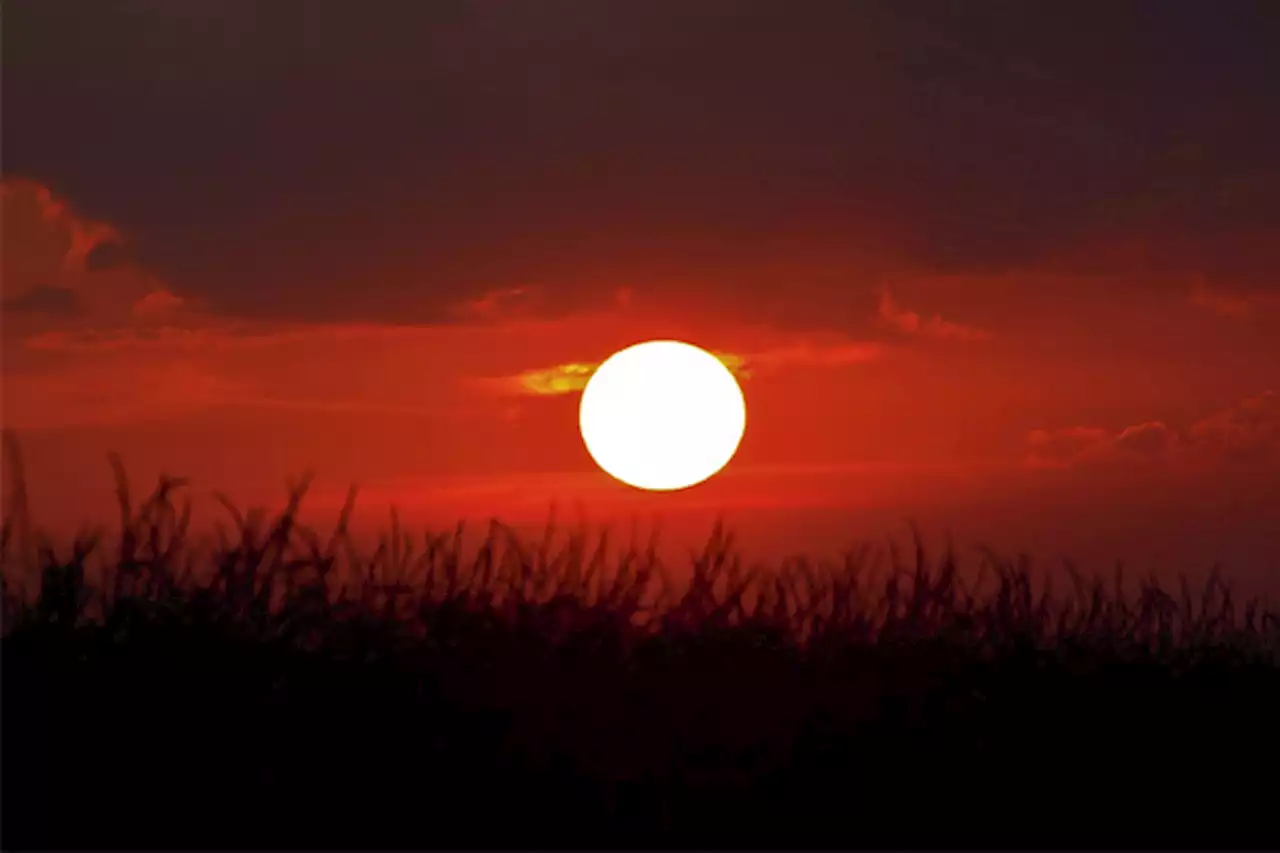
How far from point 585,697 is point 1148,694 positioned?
10.6 ft

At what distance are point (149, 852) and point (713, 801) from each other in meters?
2.09

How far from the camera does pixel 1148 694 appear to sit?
822 cm

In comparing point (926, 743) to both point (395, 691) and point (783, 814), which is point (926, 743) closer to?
point (783, 814)

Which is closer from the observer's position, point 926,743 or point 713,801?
point 713,801

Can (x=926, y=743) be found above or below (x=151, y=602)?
below

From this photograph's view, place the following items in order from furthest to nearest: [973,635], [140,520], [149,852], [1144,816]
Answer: [973,635], [140,520], [1144,816], [149,852]

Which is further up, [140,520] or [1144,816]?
[140,520]

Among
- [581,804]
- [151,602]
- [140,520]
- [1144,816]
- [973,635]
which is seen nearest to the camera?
[581,804]

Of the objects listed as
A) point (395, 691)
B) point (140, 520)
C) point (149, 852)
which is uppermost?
point (140, 520)

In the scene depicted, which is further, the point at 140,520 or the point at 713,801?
the point at 140,520

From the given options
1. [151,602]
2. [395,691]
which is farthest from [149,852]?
[151,602]

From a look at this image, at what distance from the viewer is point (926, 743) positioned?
691cm

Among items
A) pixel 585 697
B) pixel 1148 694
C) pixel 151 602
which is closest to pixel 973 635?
pixel 1148 694

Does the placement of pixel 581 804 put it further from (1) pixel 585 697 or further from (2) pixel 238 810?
(2) pixel 238 810
